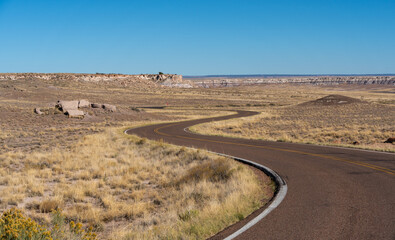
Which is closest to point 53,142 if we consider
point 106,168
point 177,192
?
point 106,168

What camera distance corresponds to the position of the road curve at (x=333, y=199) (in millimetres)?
6266

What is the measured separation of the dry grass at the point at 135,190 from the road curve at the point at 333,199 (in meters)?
1.05

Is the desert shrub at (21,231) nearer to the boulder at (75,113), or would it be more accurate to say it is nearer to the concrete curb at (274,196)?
the concrete curb at (274,196)

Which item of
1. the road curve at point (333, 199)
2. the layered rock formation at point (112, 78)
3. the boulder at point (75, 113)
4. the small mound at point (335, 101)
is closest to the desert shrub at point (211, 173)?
the road curve at point (333, 199)

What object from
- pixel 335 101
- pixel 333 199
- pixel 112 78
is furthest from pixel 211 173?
pixel 112 78

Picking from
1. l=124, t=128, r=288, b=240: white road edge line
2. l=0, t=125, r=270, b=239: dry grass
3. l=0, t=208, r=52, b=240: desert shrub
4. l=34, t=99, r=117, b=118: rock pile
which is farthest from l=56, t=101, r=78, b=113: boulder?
l=0, t=208, r=52, b=240: desert shrub

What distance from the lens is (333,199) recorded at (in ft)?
27.6

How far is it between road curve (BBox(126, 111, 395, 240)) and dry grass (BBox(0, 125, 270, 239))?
3.44 feet

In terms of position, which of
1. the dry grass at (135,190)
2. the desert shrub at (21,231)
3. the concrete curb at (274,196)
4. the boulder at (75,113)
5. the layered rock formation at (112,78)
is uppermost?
the layered rock formation at (112,78)

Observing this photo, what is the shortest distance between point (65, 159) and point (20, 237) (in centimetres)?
1307

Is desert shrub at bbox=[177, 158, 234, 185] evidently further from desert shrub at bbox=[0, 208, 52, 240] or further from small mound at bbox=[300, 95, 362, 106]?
small mound at bbox=[300, 95, 362, 106]

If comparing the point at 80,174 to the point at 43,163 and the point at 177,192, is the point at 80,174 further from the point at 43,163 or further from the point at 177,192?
the point at 177,192

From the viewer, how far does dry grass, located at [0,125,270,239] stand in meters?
7.96

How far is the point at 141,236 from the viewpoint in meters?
6.92
